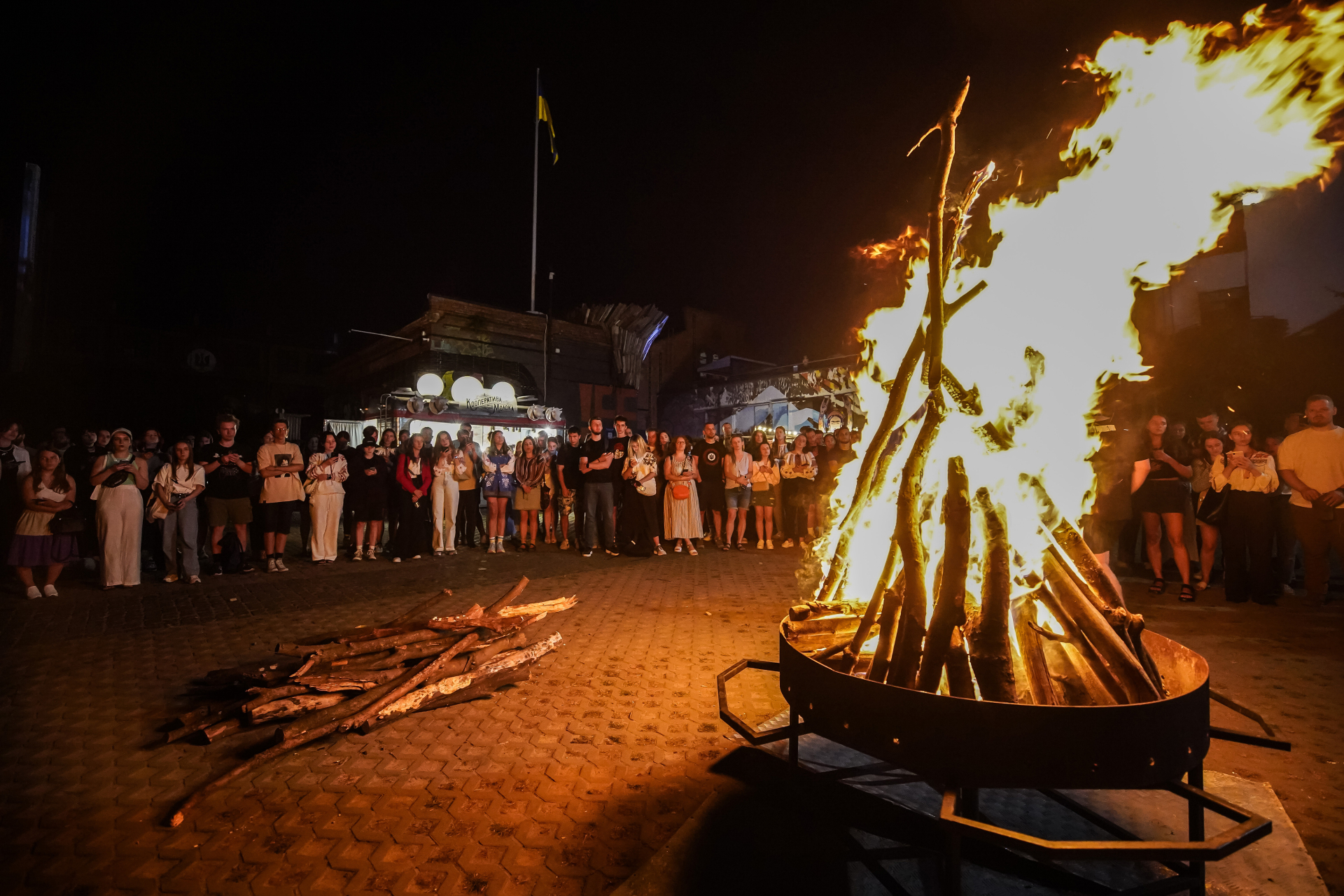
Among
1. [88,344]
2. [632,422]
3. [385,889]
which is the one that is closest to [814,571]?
[385,889]

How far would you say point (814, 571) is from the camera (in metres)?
9.16

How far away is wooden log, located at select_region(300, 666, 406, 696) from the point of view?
404 centimetres

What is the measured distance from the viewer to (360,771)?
3.30 meters

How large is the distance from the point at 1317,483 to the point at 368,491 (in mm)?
12755

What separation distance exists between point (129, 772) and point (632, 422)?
2110 centimetres

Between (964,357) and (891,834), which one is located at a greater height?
(964,357)

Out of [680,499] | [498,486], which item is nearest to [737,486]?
[680,499]

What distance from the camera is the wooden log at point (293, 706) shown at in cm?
378

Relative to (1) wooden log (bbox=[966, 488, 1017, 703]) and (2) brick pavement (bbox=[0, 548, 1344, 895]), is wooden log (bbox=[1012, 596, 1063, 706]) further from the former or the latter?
(2) brick pavement (bbox=[0, 548, 1344, 895])

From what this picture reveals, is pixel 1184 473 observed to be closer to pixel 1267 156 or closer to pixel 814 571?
pixel 814 571

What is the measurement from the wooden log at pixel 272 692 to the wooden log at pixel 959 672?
402 cm

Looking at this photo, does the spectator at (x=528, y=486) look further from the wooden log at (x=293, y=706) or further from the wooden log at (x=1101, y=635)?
the wooden log at (x=1101, y=635)

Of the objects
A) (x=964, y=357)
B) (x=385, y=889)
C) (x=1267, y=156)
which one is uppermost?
(x=1267, y=156)

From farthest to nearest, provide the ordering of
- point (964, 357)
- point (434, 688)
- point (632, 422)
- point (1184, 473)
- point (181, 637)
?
point (632, 422) → point (1184, 473) → point (181, 637) → point (434, 688) → point (964, 357)
